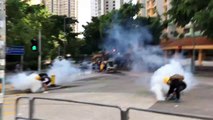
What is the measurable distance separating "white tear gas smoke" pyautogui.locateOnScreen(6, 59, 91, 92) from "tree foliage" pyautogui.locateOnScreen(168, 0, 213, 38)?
387 inches

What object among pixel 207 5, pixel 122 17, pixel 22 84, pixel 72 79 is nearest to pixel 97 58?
pixel 122 17

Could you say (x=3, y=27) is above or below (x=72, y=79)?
above

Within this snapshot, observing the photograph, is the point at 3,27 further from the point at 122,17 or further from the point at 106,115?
the point at 122,17

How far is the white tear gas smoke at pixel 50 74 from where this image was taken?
88.2ft

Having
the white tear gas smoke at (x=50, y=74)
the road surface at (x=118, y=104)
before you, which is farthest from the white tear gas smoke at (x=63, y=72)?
the road surface at (x=118, y=104)

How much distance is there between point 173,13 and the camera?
39.0 m

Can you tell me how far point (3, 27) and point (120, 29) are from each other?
42.2m

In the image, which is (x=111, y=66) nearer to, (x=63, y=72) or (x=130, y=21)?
(x=130, y=21)

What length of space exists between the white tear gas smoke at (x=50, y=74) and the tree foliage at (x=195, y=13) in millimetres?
9841

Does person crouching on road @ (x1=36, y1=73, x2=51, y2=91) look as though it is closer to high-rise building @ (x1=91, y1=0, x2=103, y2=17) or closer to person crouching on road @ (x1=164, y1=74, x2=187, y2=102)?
person crouching on road @ (x1=164, y1=74, x2=187, y2=102)

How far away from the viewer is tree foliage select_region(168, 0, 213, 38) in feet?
107

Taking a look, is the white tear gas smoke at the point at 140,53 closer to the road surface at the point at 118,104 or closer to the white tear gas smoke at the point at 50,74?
the road surface at the point at 118,104

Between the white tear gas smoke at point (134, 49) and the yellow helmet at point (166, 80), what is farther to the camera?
the white tear gas smoke at point (134, 49)

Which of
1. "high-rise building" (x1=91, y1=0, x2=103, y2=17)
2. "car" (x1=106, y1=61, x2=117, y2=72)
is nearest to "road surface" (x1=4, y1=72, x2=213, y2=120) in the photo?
"car" (x1=106, y1=61, x2=117, y2=72)
